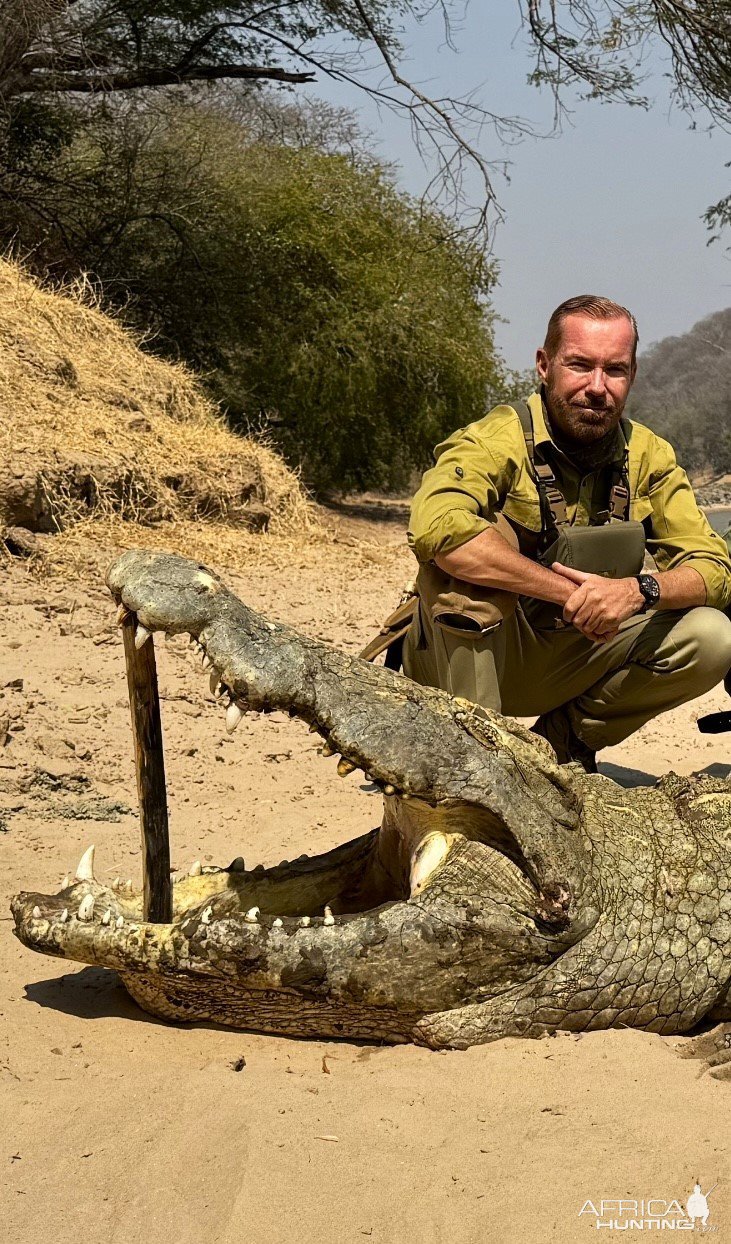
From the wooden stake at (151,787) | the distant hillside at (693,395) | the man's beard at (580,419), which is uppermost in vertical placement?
the distant hillside at (693,395)

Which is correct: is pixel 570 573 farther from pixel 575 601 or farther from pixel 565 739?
pixel 565 739

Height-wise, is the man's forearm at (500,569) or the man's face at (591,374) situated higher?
the man's face at (591,374)

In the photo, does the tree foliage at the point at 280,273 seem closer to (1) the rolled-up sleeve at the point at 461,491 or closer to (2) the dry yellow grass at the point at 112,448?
(2) the dry yellow grass at the point at 112,448

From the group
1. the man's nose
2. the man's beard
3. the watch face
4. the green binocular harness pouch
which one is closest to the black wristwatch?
the watch face

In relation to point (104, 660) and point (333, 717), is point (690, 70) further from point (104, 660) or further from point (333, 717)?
point (333, 717)

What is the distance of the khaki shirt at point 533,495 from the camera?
401cm

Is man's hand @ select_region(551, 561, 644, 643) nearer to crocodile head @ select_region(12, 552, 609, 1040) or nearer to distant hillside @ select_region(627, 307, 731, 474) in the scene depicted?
crocodile head @ select_region(12, 552, 609, 1040)

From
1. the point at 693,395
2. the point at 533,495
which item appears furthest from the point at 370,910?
the point at 693,395

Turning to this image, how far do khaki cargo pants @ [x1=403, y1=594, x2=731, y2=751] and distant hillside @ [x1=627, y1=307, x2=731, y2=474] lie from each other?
58.0 feet

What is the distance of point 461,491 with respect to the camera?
13.3 ft

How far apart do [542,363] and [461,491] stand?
0.74 m

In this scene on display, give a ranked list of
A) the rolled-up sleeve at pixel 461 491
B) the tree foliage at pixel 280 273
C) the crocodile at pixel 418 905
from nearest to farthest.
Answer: the crocodile at pixel 418 905 < the rolled-up sleeve at pixel 461 491 < the tree foliage at pixel 280 273

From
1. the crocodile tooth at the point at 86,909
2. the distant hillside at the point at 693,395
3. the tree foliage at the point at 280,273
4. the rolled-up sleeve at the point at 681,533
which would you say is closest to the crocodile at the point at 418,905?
the crocodile tooth at the point at 86,909

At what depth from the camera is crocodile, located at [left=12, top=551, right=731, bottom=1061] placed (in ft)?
8.84
